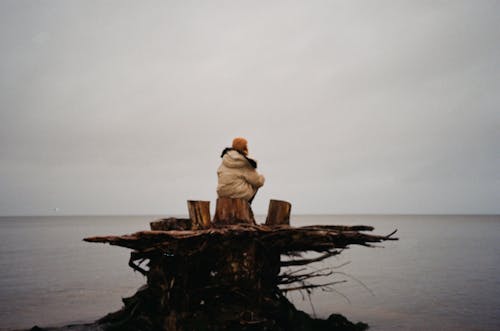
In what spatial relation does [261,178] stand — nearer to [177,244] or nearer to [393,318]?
[177,244]

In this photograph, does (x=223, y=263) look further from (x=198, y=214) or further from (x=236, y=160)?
(x=236, y=160)

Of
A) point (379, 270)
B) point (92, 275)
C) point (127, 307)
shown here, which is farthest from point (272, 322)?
point (379, 270)

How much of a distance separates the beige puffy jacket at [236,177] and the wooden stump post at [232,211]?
22 cm

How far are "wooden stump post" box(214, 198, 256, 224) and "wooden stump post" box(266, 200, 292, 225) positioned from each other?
587 mm

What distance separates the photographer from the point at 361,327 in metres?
13.7

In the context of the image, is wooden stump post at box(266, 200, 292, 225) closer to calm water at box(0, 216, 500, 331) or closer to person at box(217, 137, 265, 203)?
person at box(217, 137, 265, 203)

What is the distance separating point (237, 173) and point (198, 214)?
1.21m

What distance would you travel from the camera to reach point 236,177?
8023 mm

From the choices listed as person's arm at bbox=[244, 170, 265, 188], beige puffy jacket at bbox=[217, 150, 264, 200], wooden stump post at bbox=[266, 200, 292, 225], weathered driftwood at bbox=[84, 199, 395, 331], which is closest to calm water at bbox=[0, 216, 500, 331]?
wooden stump post at bbox=[266, 200, 292, 225]

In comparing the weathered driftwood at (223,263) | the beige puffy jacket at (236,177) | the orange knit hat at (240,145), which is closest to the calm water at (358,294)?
the weathered driftwood at (223,263)

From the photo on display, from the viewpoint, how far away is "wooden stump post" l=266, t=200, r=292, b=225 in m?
8.24

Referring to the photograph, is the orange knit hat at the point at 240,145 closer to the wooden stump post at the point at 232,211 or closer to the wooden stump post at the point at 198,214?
the wooden stump post at the point at 232,211

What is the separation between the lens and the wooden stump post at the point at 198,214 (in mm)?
7875

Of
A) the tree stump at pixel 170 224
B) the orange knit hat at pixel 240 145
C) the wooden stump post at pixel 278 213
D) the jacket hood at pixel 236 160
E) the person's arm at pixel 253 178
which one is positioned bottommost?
the tree stump at pixel 170 224
